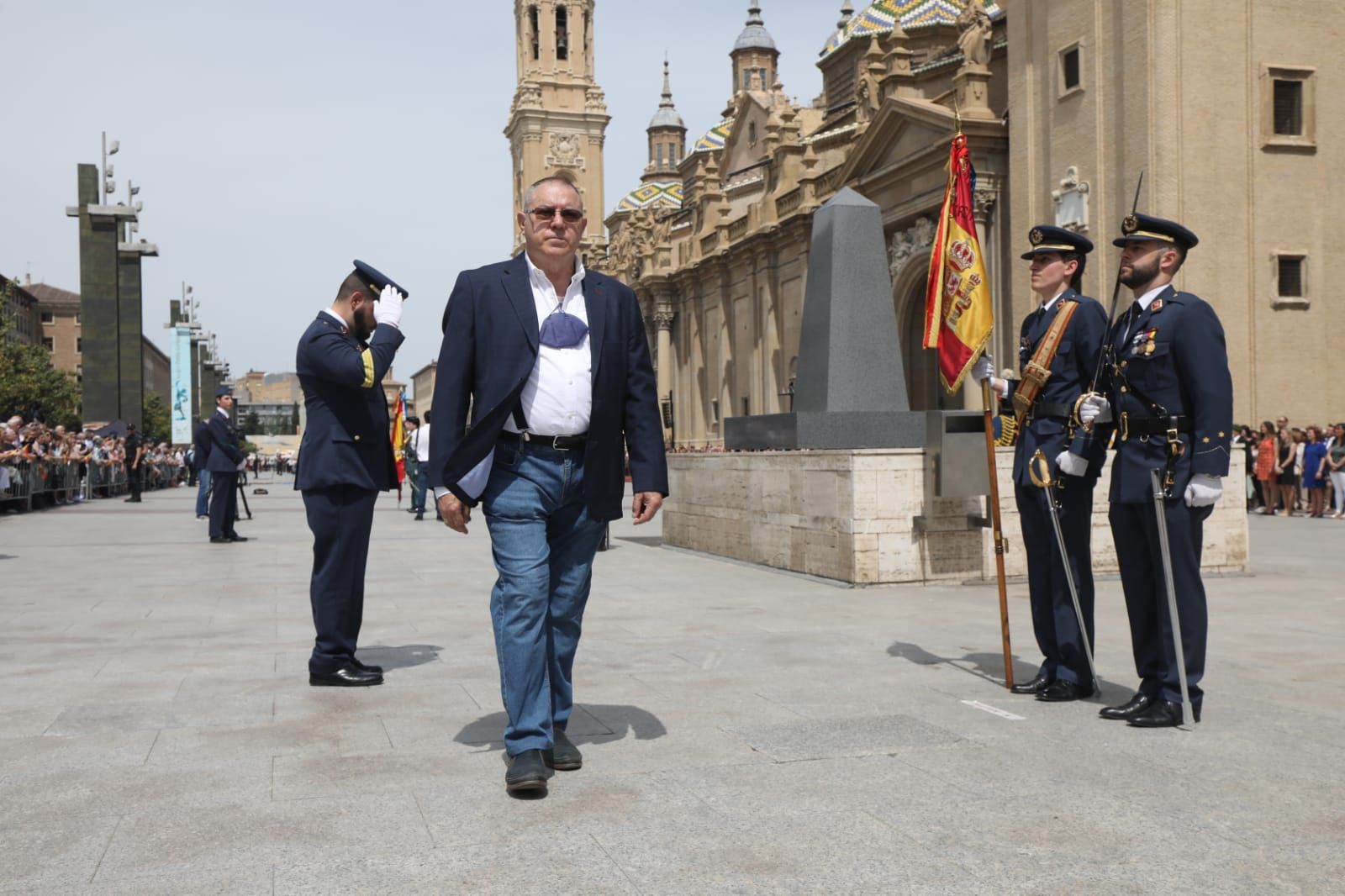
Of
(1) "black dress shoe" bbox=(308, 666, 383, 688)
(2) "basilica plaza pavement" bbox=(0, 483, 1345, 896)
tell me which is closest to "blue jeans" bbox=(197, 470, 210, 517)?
(2) "basilica plaza pavement" bbox=(0, 483, 1345, 896)

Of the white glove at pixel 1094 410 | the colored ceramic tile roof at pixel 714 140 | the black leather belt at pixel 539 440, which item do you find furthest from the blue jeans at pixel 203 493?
the colored ceramic tile roof at pixel 714 140

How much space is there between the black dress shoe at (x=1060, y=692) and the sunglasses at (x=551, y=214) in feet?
10.0

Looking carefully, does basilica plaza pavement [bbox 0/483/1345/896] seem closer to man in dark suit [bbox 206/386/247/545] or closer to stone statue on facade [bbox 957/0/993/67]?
man in dark suit [bbox 206/386/247/545]

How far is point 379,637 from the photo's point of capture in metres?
8.06

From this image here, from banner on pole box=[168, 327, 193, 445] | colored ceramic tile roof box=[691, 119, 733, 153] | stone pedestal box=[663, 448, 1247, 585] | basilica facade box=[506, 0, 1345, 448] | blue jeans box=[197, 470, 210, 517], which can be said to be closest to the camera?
stone pedestal box=[663, 448, 1247, 585]

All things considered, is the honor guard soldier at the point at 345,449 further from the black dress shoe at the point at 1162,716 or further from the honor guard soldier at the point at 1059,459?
the black dress shoe at the point at 1162,716

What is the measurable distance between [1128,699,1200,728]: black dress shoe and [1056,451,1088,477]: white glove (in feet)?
3.57

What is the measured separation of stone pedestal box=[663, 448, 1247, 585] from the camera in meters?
10.7

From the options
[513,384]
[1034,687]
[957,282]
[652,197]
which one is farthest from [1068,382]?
[652,197]

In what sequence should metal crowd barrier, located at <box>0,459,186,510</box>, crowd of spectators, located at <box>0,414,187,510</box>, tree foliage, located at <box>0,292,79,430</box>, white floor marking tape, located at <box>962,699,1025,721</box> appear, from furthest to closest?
tree foliage, located at <box>0,292,79,430</box>
metal crowd barrier, located at <box>0,459,186,510</box>
crowd of spectators, located at <box>0,414,187,510</box>
white floor marking tape, located at <box>962,699,1025,721</box>

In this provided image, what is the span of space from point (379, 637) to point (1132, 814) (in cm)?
514

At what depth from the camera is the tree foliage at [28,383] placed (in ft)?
167

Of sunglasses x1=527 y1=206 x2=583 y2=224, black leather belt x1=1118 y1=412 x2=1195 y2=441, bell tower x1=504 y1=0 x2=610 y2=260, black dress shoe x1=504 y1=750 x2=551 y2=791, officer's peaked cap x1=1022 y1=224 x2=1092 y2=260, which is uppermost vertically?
bell tower x1=504 y1=0 x2=610 y2=260

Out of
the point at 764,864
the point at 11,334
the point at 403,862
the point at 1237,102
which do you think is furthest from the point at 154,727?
the point at 11,334
